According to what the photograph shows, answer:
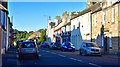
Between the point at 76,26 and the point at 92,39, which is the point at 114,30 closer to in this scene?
the point at 92,39

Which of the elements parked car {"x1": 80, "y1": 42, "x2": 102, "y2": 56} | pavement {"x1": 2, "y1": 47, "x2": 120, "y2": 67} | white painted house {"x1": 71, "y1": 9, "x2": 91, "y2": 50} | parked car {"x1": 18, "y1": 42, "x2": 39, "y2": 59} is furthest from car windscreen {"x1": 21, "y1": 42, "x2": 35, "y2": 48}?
white painted house {"x1": 71, "y1": 9, "x2": 91, "y2": 50}

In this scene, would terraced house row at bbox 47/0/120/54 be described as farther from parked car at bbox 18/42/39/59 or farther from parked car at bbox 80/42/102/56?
parked car at bbox 18/42/39/59

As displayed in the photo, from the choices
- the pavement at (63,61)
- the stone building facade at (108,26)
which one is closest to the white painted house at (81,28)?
the stone building facade at (108,26)

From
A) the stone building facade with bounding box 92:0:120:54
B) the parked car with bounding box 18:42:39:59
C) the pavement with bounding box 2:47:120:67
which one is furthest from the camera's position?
the stone building facade with bounding box 92:0:120:54

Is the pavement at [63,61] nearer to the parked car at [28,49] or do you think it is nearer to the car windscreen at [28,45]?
the parked car at [28,49]

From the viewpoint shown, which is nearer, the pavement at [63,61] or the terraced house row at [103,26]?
the pavement at [63,61]

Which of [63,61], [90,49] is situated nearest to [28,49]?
[63,61]

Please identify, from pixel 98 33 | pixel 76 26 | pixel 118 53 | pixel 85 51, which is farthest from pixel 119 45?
pixel 76 26

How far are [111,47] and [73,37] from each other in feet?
77.3

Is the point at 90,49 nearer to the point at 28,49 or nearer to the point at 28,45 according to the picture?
the point at 28,45

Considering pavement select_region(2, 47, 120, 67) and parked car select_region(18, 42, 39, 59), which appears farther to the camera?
parked car select_region(18, 42, 39, 59)

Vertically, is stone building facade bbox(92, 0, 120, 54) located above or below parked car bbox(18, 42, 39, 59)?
above

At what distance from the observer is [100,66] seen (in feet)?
53.9

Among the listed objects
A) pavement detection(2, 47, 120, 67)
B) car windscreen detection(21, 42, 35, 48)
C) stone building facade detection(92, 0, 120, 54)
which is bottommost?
pavement detection(2, 47, 120, 67)
